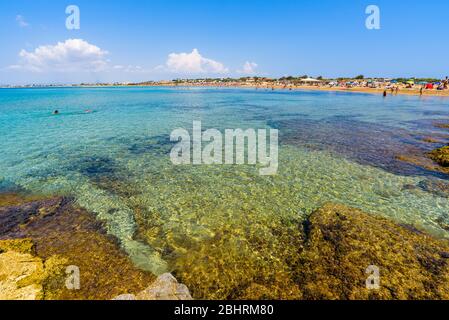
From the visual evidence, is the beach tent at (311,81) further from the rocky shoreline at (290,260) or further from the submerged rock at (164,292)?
the submerged rock at (164,292)

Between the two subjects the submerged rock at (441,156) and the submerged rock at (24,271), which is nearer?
the submerged rock at (24,271)

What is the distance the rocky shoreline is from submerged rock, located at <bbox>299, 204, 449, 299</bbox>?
2 cm

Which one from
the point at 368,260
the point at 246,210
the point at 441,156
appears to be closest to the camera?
the point at 368,260

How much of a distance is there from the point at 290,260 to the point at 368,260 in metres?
2.11

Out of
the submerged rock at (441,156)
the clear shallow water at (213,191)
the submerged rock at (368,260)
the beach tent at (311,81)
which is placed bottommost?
the submerged rock at (368,260)

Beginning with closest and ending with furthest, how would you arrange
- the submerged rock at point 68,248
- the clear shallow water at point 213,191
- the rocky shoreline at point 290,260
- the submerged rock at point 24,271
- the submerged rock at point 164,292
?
the submerged rock at point 164,292
the submerged rock at point 24,271
the rocky shoreline at point 290,260
the submerged rock at point 68,248
the clear shallow water at point 213,191

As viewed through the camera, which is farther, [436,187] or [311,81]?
[311,81]

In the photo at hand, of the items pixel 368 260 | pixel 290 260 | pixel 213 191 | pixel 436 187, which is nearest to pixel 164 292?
pixel 290 260

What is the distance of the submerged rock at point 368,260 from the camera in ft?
17.8

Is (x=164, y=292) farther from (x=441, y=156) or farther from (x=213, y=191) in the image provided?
(x=441, y=156)

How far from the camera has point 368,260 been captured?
6.32 meters

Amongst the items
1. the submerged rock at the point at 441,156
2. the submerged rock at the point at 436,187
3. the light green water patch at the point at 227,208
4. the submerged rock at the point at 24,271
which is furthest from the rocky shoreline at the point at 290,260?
the submerged rock at the point at 441,156

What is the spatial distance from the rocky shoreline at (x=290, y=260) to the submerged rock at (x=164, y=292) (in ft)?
0.07

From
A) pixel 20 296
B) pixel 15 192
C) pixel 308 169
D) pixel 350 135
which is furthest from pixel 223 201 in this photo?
pixel 350 135
